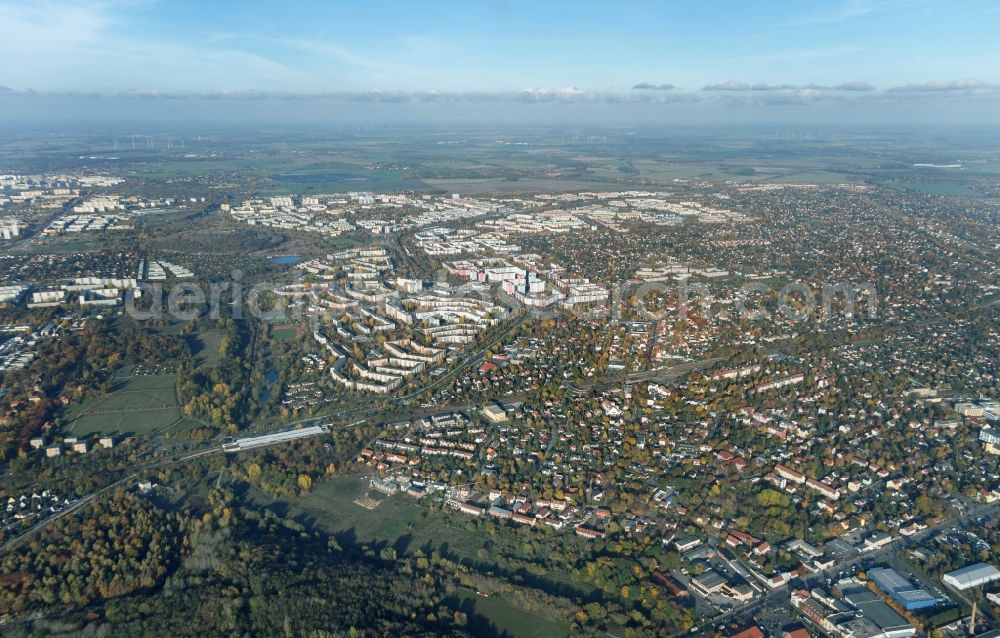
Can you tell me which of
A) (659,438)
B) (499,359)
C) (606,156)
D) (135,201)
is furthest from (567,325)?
(606,156)

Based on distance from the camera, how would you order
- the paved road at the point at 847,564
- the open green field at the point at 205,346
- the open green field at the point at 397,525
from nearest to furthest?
the paved road at the point at 847,564 → the open green field at the point at 397,525 → the open green field at the point at 205,346

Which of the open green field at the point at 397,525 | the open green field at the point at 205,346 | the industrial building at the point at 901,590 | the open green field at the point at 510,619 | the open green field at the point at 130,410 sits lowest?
the open green field at the point at 510,619

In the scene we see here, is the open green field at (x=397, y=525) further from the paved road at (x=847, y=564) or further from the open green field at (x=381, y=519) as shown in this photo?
the paved road at (x=847, y=564)

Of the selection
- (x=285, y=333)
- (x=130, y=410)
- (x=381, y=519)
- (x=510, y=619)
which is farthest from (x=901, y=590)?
(x=285, y=333)

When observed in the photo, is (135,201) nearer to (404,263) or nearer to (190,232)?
(190,232)

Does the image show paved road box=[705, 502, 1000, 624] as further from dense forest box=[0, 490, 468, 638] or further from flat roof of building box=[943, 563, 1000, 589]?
dense forest box=[0, 490, 468, 638]

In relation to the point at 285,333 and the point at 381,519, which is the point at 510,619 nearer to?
the point at 381,519

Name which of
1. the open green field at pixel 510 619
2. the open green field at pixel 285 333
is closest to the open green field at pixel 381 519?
the open green field at pixel 510 619

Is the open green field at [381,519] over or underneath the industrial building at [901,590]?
underneath

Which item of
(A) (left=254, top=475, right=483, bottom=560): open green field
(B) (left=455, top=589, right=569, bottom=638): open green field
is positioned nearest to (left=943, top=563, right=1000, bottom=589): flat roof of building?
(B) (left=455, top=589, right=569, bottom=638): open green field
